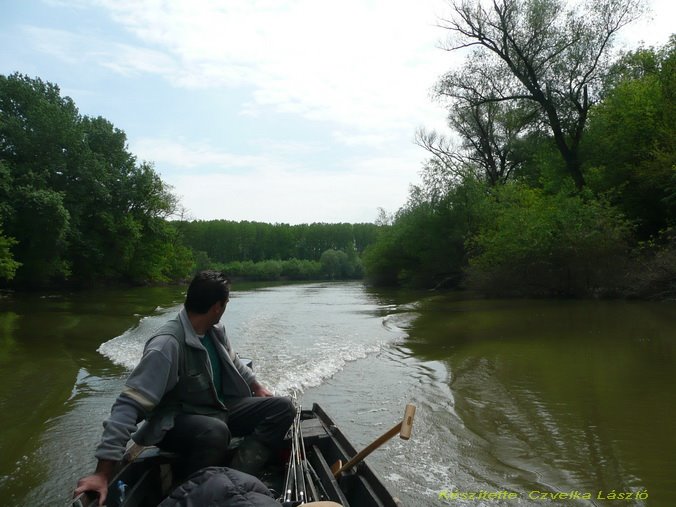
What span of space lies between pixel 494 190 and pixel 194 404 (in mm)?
28470

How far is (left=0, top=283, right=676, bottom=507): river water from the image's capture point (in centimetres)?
475

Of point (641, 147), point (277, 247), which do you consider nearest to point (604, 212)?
point (641, 147)

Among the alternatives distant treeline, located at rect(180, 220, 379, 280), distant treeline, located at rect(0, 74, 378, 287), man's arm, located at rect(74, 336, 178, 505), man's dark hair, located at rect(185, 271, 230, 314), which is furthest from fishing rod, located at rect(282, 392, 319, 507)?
distant treeline, located at rect(180, 220, 379, 280)

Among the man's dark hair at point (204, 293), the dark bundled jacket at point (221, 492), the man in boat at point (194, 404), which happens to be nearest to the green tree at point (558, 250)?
the man in boat at point (194, 404)

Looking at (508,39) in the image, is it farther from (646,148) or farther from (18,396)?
(18,396)

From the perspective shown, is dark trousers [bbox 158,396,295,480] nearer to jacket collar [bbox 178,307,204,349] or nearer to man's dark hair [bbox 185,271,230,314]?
jacket collar [bbox 178,307,204,349]

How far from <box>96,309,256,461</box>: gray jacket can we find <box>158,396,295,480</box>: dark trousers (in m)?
0.11

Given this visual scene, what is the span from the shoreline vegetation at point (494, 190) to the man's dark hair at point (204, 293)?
18.7m

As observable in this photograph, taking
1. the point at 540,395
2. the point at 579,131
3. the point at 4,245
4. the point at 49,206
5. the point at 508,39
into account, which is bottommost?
the point at 540,395

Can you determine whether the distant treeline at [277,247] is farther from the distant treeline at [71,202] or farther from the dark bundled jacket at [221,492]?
the dark bundled jacket at [221,492]

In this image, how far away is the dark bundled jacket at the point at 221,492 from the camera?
256 cm

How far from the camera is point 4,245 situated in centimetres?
2433

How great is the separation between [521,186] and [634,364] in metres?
23.0

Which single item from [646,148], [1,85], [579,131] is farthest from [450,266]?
[1,85]
